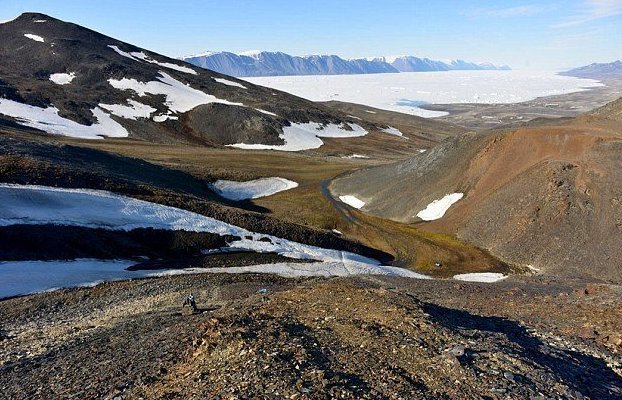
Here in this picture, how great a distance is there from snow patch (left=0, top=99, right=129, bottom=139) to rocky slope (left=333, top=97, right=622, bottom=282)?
238ft

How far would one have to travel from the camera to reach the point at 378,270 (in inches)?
1636

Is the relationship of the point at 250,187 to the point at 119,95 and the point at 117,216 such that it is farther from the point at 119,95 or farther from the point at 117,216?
the point at 119,95

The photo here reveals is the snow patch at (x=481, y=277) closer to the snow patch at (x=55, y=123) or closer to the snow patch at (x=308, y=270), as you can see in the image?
the snow patch at (x=308, y=270)

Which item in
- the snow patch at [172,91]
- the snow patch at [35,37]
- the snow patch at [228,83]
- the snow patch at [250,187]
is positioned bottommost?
the snow patch at [250,187]

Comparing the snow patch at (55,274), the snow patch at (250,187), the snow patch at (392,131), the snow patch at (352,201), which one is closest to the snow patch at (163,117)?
the snow patch at (250,187)

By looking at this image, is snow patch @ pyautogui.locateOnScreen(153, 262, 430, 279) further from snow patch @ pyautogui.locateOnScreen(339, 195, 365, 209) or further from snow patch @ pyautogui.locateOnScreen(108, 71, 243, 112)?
snow patch @ pyautogui.locateOnScreen(108, 71, 243, 112)

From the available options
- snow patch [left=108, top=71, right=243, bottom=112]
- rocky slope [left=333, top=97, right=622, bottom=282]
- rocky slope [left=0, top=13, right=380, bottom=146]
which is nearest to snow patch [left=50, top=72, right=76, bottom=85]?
rocky slope [left=0, top=13, right=380, bottom=146]

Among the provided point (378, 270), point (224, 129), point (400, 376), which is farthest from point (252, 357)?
point (224, 129)

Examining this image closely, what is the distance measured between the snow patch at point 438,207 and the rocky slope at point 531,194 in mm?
565

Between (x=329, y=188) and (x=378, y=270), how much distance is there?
35.8m

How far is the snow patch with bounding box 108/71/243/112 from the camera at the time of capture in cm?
14700

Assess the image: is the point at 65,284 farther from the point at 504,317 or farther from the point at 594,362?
the point at 594,362

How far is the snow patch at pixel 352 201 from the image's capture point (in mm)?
66906

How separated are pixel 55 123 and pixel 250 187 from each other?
207ft
